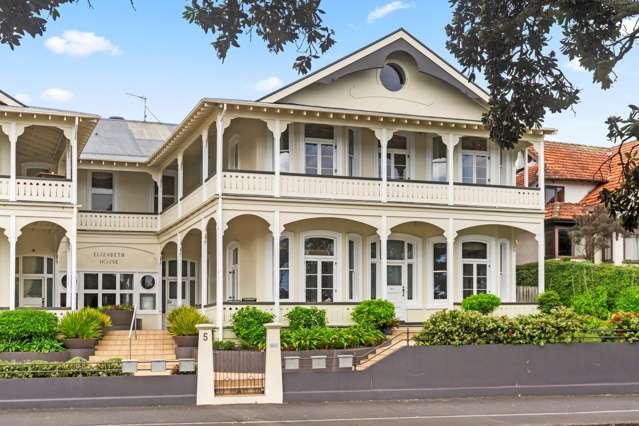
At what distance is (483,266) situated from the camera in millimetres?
30844

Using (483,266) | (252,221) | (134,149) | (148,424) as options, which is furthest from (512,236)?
(148,424)

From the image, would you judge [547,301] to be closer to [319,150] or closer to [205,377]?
[319,150]

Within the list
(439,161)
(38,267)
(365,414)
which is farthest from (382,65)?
(365,414)

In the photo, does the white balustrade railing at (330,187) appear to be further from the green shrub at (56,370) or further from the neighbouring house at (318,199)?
the green shrub at (56,370)

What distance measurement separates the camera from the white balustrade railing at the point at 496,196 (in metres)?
29.1

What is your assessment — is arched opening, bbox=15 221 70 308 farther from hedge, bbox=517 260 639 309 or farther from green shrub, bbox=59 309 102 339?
hedge, bbox=517 260 639 309

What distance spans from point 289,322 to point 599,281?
12.4 m

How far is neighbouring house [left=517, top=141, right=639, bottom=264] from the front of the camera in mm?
36625

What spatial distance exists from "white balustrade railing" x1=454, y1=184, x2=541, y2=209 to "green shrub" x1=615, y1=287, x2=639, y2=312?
414 centimetres

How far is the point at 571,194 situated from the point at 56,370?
2500 cm

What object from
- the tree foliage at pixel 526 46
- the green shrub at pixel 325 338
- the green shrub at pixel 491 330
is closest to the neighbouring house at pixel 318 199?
the green shrub at pixel 325 338

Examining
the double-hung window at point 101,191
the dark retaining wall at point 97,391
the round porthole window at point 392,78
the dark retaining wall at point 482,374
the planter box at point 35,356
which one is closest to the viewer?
the dark retaining wall at point 97,391

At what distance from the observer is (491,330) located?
2241 cm

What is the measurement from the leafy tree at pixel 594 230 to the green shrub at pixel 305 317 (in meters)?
12.0
